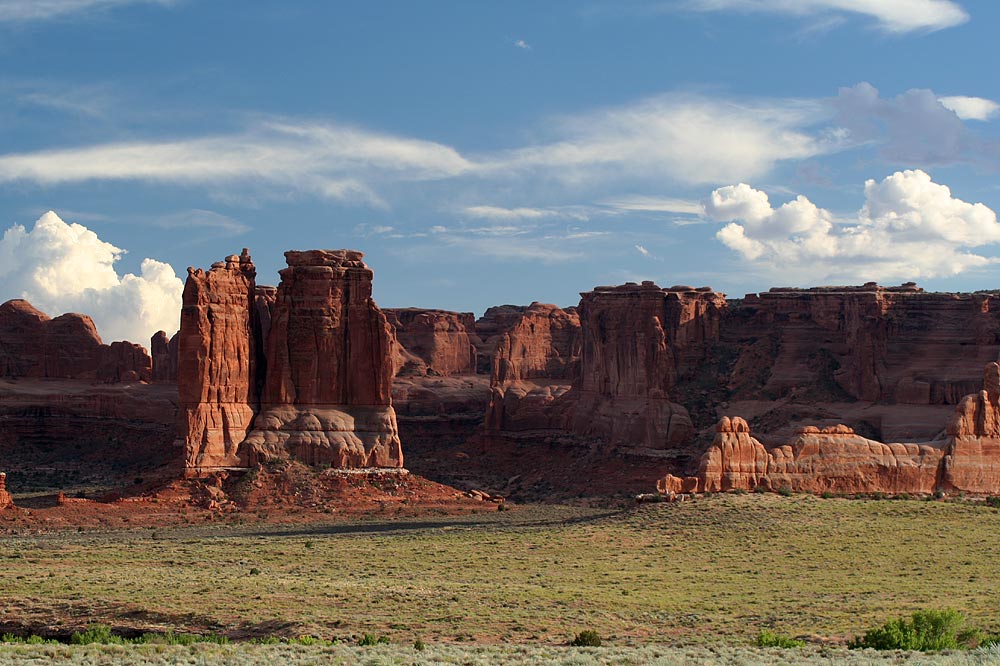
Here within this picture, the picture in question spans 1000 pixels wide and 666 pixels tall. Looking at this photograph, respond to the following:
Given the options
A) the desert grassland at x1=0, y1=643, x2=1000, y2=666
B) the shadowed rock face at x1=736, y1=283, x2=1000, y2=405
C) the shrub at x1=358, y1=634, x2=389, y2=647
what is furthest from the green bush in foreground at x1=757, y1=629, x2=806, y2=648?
the shadowed rock face at x1=736, y1=283, x2=1000, y2=405

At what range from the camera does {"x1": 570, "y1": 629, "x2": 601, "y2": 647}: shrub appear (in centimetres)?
4100

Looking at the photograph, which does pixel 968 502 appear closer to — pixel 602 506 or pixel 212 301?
pixel 602 506

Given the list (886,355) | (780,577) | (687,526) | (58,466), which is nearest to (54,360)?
(58,466)

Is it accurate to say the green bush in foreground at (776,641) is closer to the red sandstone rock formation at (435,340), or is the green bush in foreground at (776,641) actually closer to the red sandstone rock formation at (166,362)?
the red sandstone rock formation at (166,362)

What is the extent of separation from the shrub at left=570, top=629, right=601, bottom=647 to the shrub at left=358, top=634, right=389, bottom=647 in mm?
4463

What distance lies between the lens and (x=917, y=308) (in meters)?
112

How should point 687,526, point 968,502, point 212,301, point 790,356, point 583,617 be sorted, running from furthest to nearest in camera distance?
point 790,356, point 212,301, point 968,502, point 687,526, point 583,617

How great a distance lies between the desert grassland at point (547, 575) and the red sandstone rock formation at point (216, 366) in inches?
332

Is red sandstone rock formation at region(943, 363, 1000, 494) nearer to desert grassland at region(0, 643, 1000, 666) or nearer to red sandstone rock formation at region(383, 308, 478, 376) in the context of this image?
desert grassland at region(0, 643, 1000, 666)

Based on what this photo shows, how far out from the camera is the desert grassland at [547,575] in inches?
1763

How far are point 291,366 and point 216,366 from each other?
4188mm

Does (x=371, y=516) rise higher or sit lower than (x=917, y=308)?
lower

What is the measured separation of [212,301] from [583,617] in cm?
4146

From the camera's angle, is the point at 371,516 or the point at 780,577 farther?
the point at 371,516
